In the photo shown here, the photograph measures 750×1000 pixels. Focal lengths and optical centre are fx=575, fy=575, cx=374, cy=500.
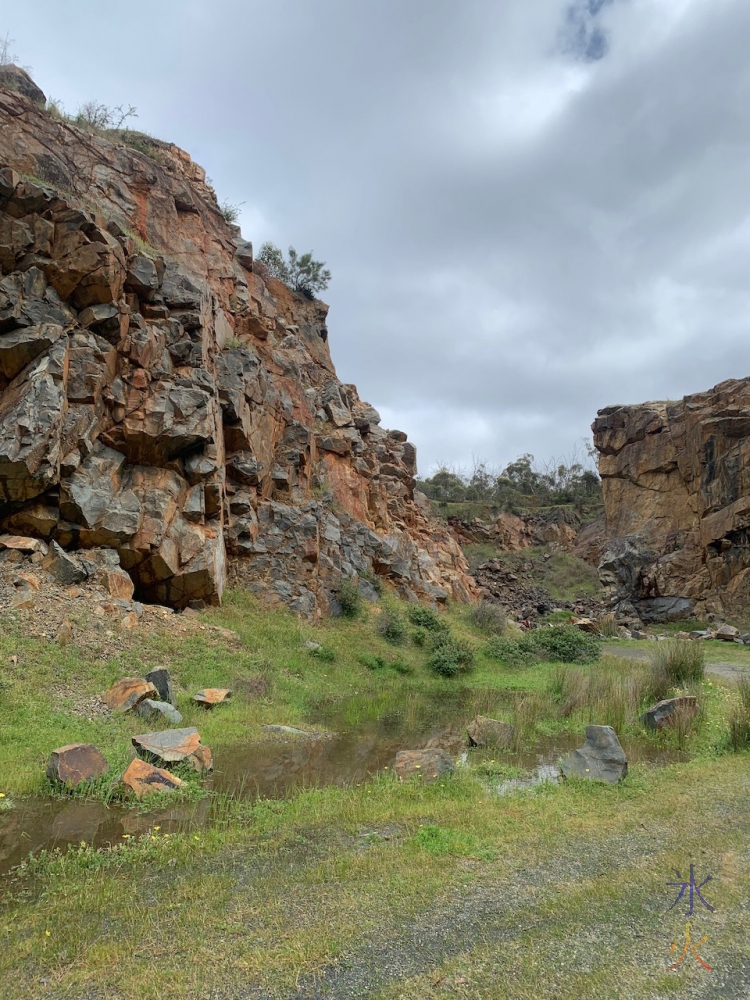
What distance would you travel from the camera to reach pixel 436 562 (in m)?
35.6

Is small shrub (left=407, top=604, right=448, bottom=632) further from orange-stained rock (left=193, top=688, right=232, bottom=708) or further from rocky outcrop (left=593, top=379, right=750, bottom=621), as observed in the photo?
rocky outcrop (left=593, top=379, right=750, bottom=621)

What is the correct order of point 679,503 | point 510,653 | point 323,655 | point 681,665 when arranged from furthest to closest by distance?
point 679,503 < point 510,653 < point 323,655 < point 681,665

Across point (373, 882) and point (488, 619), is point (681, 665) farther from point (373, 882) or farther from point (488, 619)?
point (488, 619)

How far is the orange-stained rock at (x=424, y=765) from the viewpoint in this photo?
898cm

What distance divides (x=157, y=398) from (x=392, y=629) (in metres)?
12.8

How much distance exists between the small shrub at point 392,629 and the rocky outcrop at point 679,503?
27.5 m

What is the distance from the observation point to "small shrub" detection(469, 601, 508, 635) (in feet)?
98.4

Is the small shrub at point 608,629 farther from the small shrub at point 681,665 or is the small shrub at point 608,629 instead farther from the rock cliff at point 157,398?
the small shrub at point 681,665

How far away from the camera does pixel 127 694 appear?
1134 centimetres

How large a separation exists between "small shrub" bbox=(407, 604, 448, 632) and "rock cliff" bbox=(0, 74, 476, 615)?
2.75 metres

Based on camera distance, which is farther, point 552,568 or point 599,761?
point 552,568

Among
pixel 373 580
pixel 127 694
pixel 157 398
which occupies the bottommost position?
pixel 127 694

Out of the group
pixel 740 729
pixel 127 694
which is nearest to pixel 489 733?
pixel 740 729

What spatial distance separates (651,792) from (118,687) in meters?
9.72
